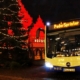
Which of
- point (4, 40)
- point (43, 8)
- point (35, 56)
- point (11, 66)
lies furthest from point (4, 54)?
point (43, 8)

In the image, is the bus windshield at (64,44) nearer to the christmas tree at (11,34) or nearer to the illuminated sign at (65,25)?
the illuminated sign at (65,25)

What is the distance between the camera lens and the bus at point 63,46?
54.9 ft

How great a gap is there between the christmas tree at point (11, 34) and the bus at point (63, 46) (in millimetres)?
11356

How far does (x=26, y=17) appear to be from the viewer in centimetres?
3766

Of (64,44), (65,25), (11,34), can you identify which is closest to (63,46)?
(64,44)

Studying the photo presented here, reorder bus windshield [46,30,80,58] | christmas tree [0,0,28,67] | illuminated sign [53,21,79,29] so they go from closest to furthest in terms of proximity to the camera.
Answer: bus windshield [46,30,80,58] → illuminated sign [53,21,79,29] → christmas tree [0,0,28,67]

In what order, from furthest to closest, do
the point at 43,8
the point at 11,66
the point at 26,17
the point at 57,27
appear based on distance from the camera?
the point at 43,8
the point at 26,17
the point at 11,66
the point at 57,27

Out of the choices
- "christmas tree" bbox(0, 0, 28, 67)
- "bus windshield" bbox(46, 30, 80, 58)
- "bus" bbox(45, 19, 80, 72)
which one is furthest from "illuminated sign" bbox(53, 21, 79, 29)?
"christmas tree" bbox(0, 0, 28, 67)

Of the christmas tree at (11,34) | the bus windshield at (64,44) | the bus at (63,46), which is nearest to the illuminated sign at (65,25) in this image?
the bus at (63,46)

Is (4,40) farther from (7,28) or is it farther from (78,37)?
(78,37)

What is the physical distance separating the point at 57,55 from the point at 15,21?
13.2m

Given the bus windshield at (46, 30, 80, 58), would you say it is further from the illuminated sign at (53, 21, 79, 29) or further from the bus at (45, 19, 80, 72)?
the illuminated sign at (53, 21, 79, 29)

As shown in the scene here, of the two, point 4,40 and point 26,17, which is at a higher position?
point 26,17

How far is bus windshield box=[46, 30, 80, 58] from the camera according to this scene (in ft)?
54.7
